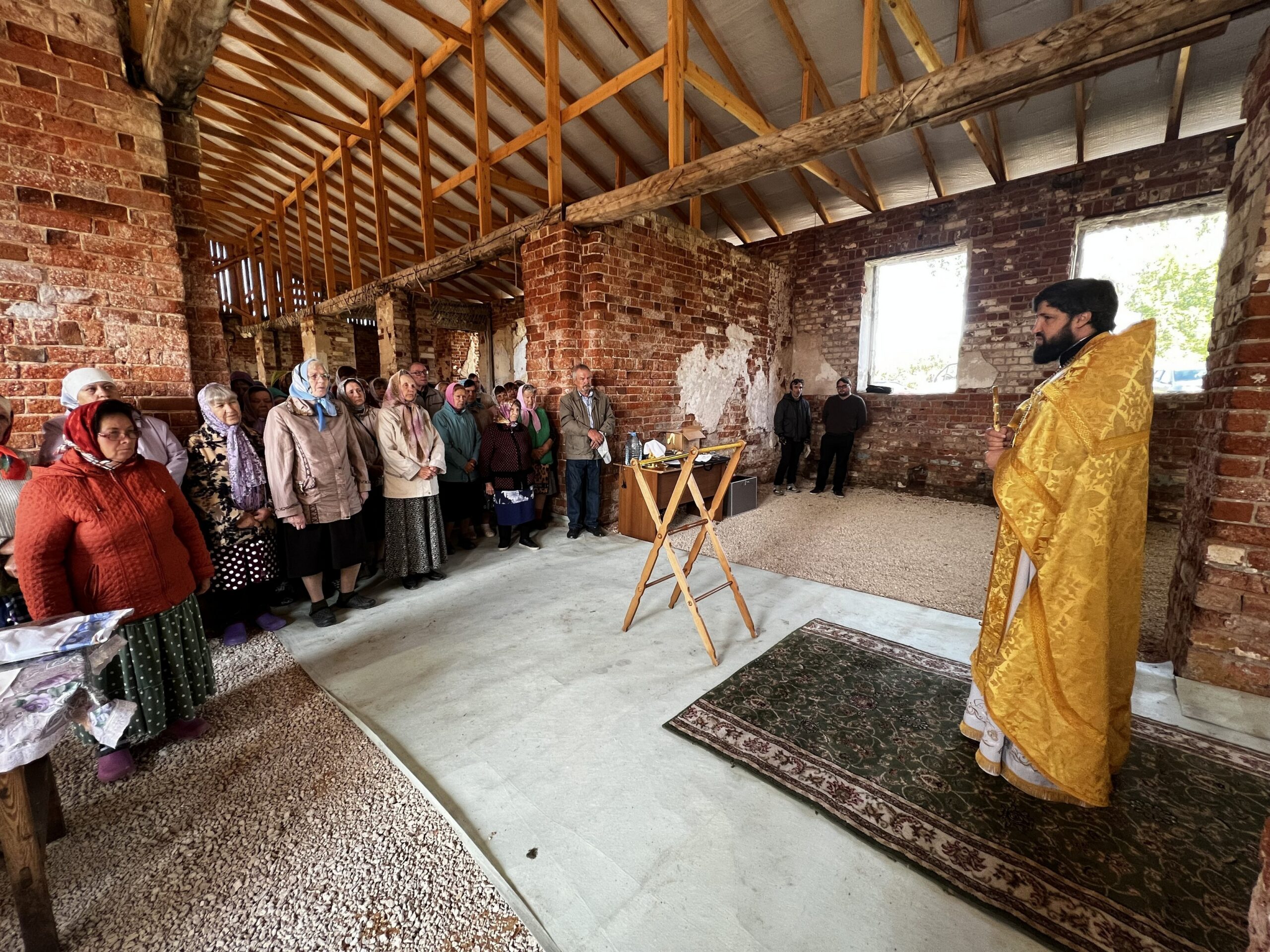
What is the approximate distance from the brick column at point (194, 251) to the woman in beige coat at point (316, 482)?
2.05 feet

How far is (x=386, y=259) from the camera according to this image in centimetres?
695

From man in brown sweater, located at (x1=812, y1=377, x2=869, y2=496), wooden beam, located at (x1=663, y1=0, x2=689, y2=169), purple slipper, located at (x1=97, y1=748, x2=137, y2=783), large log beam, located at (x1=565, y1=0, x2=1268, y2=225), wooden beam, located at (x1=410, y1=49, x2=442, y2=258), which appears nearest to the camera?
purple slipper, located at (x1=97, y1=748, x2=137, y2=783)

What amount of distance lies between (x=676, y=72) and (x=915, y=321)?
4.82 m

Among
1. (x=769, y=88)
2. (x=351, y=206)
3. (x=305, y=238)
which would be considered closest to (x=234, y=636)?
(x=769, y=88)

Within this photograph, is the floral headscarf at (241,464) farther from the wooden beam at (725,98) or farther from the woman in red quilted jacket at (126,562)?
the wooden beam at (725,98)

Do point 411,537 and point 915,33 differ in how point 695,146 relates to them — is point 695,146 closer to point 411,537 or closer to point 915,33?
point 915,33

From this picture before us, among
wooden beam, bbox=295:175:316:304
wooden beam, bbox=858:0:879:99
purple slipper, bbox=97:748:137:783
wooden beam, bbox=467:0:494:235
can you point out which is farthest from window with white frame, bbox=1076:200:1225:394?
wooden beam, bbox=295:175:316:304

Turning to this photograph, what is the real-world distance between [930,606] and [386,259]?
7623 mm

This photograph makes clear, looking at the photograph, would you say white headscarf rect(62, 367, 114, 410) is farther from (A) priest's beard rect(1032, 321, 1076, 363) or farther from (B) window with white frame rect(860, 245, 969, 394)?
(B) window with white frame rect(860, 245, 969, 394)

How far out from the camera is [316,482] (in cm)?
304

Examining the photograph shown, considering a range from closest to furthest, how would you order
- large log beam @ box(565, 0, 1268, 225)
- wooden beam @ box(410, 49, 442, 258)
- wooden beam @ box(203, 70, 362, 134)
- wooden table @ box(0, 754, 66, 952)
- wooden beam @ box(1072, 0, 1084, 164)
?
1. wooden table @ box(0, 754, 66, 952)
2. large log beam @ box(565, 0, 1268, 225)
3. wooden beam @ box(1072, 0, 1084, 164)
4. wooden beam @ box(203, 70, 362, 134)
5. wooden beam @ box(410, 49, 442, 258)

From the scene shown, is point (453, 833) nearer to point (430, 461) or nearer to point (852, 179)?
point (430, 461)

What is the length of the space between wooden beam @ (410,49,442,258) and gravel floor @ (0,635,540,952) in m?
6.07

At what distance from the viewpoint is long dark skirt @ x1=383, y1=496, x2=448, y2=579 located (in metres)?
3.73
